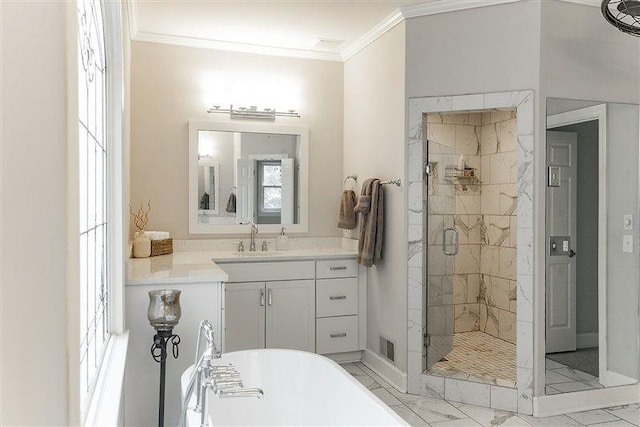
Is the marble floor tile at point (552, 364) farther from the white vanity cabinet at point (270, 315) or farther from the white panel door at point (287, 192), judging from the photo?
the white panel door at point (287, 192)

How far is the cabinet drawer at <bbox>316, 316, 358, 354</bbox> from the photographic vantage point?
428 centimetres

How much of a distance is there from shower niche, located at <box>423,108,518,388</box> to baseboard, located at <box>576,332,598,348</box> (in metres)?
0.58

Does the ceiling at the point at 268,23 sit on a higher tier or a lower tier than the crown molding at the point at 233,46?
higher

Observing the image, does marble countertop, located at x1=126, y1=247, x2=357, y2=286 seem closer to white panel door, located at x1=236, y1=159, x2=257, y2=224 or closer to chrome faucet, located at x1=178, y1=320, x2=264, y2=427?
white panel door, located at x1=236, y1=159, x2=257, y2=224

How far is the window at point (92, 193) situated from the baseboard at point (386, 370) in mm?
2142

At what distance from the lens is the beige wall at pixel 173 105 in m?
4.29

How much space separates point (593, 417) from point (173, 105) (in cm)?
386

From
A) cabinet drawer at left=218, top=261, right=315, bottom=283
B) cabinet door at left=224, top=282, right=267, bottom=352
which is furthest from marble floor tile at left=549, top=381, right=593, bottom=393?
cabinet door at left=224, top=282, right=267, bottom=352

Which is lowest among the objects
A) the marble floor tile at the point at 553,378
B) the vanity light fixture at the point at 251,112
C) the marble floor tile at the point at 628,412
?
the marble floor tile at the point at 628,412

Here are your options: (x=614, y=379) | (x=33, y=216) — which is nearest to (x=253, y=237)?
(x=614, y=379)

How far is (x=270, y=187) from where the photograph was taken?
15.4 feet

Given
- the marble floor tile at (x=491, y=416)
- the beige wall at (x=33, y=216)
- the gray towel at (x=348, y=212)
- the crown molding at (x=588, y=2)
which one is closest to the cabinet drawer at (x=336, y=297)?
the gray towel at (x=348, y=212)

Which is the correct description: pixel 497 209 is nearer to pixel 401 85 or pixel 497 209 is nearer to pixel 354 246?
pixel 354 246

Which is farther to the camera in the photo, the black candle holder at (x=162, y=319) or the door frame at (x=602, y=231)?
the door frame at (x=602, y=231)
